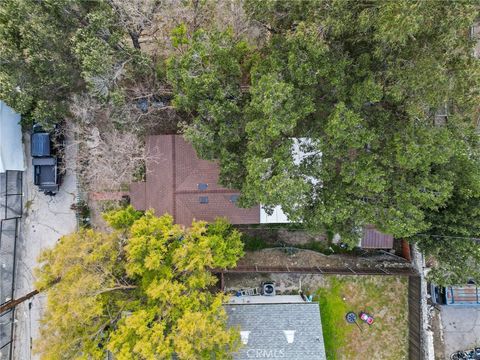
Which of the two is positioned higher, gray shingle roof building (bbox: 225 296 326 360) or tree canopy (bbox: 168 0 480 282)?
tree canopy (bbox: 168 0 480 282)

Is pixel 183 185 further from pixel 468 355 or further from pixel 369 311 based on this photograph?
pixel 468 355

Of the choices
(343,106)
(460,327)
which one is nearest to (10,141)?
(343,106)

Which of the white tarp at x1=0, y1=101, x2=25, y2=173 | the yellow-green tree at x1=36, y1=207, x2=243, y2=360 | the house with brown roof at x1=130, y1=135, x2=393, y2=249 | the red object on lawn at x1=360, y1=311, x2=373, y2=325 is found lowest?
the red object on lawn at x1=360, y1=311, x2=373, y2=325

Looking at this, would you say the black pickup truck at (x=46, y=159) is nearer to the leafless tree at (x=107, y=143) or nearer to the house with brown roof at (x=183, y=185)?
the leafless tree at (x=107, y=143)

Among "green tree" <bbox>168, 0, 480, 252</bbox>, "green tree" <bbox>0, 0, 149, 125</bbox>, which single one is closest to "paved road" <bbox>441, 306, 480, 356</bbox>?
"green tree" <bbox>168, 0, 480, 252</bbox>

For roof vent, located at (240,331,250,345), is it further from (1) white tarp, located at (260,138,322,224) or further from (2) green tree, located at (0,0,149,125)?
(2) green tree, located at (0,0,149,125)

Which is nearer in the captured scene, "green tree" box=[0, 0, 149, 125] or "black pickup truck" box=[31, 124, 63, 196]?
"green tree" box=[0, 0, 149, 125]
